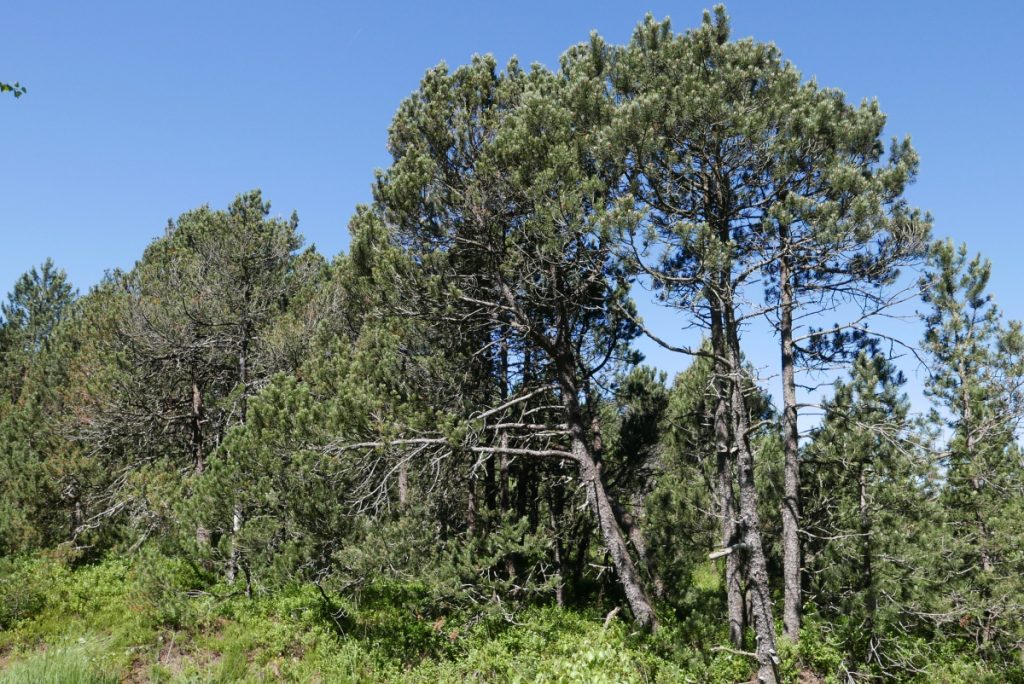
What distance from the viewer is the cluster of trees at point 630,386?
9070mm

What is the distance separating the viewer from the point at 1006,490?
10.4 m

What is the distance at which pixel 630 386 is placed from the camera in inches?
496

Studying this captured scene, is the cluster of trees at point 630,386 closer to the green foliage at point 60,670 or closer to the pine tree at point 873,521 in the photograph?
the pine tree at point 873,521

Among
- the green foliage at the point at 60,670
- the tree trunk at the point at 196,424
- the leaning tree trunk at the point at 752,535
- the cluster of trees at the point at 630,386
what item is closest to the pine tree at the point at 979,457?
the cluster of trees at the point at 630,386

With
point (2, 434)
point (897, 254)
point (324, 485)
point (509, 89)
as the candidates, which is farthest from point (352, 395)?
point (2, 434)

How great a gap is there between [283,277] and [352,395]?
884 cm

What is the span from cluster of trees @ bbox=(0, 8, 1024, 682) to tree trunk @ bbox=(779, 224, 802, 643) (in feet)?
0.15

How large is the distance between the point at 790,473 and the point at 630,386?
3620 mm

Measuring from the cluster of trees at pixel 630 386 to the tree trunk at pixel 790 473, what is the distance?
0.15 feet

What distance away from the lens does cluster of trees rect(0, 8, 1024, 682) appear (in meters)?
9.07

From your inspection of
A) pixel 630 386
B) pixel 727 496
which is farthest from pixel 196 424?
pixel 727 496

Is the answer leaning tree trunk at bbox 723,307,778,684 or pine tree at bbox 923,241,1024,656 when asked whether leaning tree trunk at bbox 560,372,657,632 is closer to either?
leaning tree trunk at bbox 723,307,778,684

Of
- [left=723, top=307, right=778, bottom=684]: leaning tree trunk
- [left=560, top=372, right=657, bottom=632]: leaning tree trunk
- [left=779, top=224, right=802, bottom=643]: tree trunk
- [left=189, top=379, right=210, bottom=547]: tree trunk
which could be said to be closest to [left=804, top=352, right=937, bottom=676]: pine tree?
[left=779, top=224, right=802, bottom=643]: tree trunk

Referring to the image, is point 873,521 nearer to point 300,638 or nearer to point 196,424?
point 300,638
